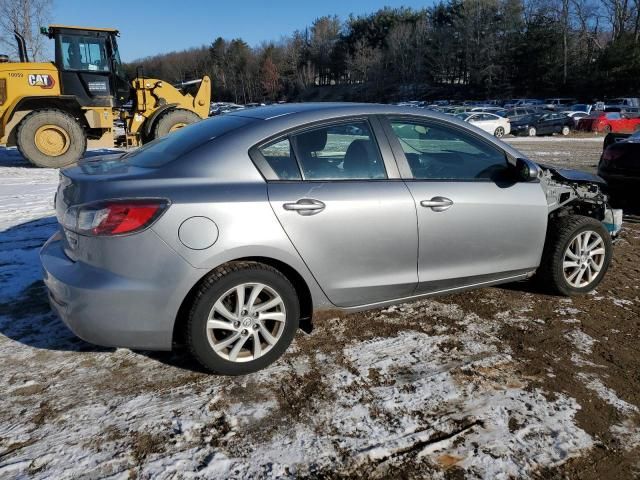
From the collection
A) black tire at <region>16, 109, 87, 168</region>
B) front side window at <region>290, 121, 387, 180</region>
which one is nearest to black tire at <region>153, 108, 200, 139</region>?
black tire at <region>16, 109, 87, 168</region>

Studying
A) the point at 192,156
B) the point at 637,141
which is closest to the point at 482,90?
the point at 637,141

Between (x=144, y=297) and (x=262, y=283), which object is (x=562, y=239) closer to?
(x=262, y=283)

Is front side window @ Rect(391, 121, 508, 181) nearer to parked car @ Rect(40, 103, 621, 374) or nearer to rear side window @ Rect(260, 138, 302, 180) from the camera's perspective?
parked car @ Rect(40, 103, 621, 374)

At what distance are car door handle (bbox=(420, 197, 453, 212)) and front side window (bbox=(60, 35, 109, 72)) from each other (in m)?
11.3

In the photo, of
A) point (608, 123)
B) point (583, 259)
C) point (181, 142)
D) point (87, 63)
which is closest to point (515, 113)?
point (608, 123)

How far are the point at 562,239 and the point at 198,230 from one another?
286cm

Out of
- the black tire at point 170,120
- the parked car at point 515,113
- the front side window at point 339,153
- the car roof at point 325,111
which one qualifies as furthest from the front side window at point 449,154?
the parked car at point 515,113

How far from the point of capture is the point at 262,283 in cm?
295

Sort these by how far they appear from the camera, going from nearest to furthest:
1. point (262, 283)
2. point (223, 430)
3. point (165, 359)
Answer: point (223, 430), point (262, 283), point (165, 359)

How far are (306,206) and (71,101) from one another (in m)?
11.1

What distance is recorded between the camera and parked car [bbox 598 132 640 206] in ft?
22.5

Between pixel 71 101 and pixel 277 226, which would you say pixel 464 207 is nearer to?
pixel 277 226

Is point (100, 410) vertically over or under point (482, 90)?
under

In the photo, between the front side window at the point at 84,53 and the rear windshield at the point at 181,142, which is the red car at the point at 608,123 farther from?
the rear windshield at the point at 181,142
